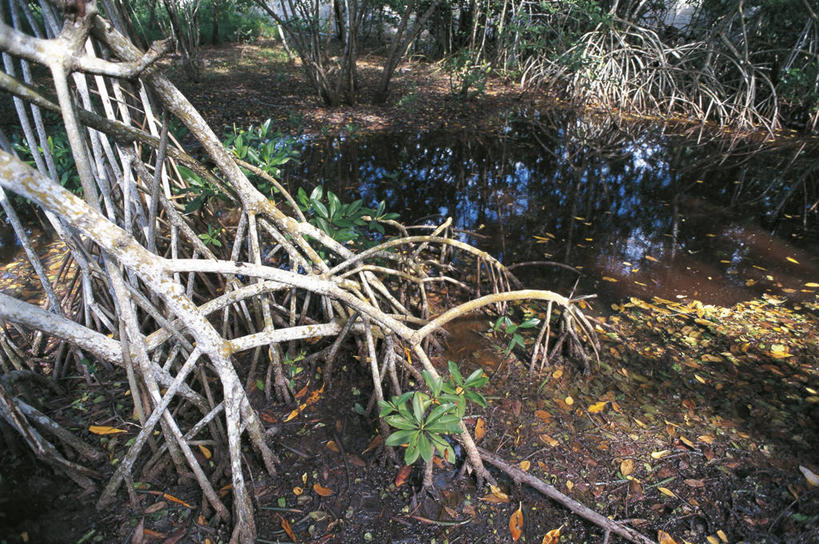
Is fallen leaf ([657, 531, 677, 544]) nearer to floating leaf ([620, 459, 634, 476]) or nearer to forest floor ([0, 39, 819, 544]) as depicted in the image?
forest floor ([0, 39, 819, 544])

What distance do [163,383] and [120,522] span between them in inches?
23.3

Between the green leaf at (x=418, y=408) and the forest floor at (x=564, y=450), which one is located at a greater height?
the green leaf at (x=418, y=408)

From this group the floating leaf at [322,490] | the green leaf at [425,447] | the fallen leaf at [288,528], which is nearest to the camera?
the green leaf at [425,447]

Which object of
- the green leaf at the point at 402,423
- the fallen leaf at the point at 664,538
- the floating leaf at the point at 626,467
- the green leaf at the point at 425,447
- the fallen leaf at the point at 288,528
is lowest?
the fallen leaf at the point at 664,538

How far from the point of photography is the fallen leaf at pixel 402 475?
6.88 feet

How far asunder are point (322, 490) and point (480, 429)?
89 centimetres

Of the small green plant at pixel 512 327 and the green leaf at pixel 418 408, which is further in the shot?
the small green plant at pixel 512 327

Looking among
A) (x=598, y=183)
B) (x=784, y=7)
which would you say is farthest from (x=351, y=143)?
(x=784, y=7)

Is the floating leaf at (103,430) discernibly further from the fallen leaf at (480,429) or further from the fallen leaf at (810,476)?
the fallen leaf at (810,476)

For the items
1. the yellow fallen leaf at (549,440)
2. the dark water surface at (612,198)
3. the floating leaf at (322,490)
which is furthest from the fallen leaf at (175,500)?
the dark water surface at (612,198)

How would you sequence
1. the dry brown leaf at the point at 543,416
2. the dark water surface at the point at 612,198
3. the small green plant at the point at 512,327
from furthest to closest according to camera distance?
the dark water surface at the point at 612,198, the small green plant at the point at 512,327, the dry brown leaf at the point at 543,416

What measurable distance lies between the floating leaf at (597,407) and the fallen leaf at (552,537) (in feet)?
2.65

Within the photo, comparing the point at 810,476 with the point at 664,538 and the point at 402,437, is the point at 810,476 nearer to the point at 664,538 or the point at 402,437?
the point at 664,538

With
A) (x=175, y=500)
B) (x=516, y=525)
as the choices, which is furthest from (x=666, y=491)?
(x=175, y=500)
